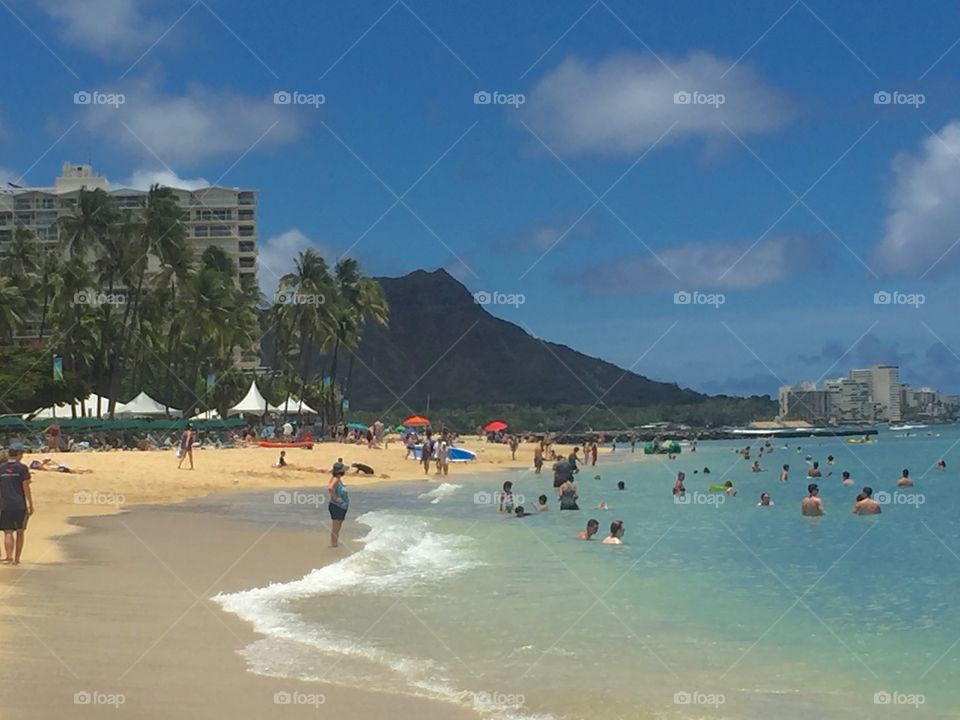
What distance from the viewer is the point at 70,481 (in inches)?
1054

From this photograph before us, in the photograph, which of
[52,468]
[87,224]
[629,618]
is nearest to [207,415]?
[87,224]

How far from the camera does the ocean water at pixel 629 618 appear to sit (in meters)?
8.38

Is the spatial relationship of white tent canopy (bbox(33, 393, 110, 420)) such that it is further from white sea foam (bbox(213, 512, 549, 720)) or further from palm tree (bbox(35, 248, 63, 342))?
white sea foam (bbox(213, 512, 549, 720))

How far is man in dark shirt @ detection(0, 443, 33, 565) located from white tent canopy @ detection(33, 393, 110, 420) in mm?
38992

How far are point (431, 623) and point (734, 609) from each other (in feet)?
13.2

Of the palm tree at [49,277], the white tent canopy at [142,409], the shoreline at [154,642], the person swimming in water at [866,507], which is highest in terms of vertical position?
the palm tree at [49,277]

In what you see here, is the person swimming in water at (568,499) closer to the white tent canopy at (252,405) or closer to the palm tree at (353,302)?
the white tent canopy at (252,405)

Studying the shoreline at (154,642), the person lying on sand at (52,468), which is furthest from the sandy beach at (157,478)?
the shoreline at (154,642)

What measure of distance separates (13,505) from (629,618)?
768 cm

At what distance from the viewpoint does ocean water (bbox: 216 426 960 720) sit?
8.38 metres

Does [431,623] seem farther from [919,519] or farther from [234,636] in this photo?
[919,519]

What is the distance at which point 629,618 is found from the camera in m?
11.7

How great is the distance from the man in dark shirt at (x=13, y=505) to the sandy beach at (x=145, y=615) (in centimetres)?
34

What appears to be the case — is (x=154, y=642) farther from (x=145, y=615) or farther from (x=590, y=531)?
(x=590, y=531)
